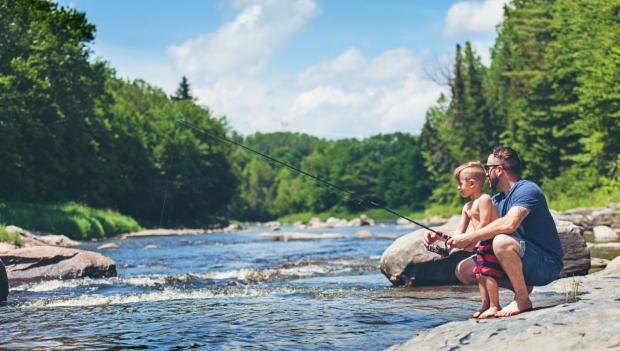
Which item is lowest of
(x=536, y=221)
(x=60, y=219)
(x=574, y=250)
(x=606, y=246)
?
(x=606, y=246)

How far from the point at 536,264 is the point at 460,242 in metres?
0.66

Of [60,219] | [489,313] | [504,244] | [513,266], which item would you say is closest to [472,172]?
[504,244]

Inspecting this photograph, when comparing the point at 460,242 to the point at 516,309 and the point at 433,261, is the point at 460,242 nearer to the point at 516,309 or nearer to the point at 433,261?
the point at 516,309

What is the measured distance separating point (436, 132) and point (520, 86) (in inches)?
1245

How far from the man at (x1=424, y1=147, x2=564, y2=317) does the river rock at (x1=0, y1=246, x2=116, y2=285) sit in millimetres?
9438

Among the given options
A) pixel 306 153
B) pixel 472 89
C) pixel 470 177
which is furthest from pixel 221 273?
pixel 306 153

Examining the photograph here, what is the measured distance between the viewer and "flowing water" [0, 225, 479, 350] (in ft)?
21.2

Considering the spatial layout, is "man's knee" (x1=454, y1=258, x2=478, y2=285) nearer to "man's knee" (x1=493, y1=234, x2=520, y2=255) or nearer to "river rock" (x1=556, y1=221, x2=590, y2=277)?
"man's knee" (x1=493, y1=234, x2=520, y2=255)

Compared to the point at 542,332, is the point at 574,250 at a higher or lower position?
higher

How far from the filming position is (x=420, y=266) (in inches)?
433

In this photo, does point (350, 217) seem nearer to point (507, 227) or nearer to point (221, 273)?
point (221, 273)

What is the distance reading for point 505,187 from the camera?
6.20 m

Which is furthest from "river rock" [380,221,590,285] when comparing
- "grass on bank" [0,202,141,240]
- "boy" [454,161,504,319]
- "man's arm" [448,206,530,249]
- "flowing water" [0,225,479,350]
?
"grass on bank" [0,202,141,240]

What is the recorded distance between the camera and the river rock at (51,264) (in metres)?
13.1
